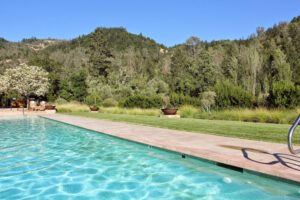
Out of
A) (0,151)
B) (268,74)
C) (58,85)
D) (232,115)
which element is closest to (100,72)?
(58,85)

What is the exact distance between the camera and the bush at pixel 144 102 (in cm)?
2172

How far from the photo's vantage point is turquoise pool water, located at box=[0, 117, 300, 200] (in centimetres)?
443

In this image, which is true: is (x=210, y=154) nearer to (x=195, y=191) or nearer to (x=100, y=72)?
(x=195, y=191)

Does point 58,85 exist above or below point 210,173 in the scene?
above

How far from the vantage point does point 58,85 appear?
42.4 metres

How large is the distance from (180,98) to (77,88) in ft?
71.3

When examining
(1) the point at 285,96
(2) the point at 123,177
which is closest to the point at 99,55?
(1) the point at 285,96

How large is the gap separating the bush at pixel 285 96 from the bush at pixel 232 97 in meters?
1.62

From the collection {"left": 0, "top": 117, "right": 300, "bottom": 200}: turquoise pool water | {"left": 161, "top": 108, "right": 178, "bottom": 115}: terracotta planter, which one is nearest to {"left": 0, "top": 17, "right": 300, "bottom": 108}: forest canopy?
{"left": 161, "top": 108, "right": 178, "bottom": 115}: terracotta planter

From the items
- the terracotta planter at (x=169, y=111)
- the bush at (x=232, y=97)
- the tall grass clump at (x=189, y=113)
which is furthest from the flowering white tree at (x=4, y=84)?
the bush at (x=232, y=97)

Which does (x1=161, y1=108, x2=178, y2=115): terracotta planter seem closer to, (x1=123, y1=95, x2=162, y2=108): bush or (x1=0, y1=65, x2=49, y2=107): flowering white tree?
(x1=123, y1=95, x2=162, y2=108): bush

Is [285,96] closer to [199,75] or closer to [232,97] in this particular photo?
[232,97]

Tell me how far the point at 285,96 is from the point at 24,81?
30445 millimetres

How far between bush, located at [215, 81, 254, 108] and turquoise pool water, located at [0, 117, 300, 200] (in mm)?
9412
